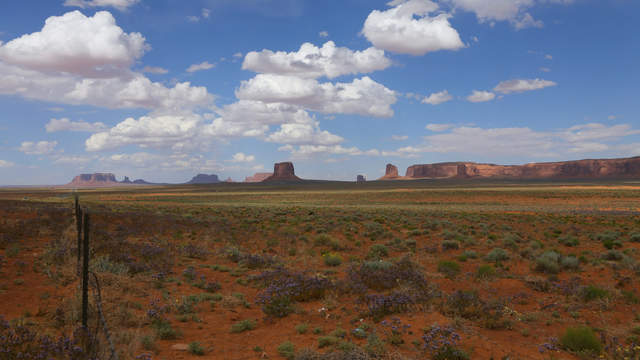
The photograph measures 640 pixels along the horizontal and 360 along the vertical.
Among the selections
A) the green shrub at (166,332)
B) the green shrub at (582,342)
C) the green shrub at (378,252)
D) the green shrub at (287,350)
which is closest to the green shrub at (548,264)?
the green shrub at (378,252)

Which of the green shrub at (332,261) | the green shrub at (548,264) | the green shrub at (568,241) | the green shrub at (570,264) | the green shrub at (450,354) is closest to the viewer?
the green shrub at (450,354)

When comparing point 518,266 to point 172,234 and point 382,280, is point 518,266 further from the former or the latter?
point 172,234

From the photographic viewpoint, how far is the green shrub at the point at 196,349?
6.07m

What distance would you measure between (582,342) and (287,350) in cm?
490

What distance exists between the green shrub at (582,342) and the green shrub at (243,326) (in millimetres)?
5674

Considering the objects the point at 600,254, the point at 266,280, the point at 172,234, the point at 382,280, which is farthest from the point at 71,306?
the point at 600,254

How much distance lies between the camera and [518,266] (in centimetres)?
1278

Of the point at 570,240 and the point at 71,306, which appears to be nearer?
the point at 71,306

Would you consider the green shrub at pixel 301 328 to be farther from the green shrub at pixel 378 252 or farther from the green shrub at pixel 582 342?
the green shrub at pixel 378 252

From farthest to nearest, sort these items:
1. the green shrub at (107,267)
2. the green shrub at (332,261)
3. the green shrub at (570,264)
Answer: the green shrub at (332,261), the green shrub at (570,264), the green shrub at (107,267)

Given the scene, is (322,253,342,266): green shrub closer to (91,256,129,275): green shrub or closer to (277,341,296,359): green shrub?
(91,256,129,275): green shrub

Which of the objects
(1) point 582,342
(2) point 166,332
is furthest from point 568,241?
(2) point 166,332

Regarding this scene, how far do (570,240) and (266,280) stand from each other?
14.9 meters

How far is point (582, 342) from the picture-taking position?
6027 mm
